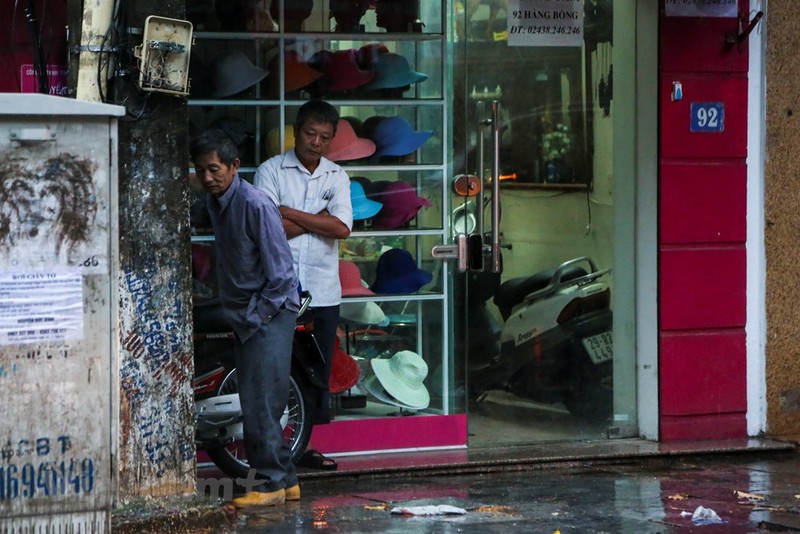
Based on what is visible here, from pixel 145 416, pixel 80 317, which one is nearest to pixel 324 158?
pixel 145 416

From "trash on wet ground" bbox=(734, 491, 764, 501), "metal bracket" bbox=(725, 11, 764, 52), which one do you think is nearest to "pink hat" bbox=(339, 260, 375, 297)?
"trash on wet ground" bbox=(734, 491, 764, 501)

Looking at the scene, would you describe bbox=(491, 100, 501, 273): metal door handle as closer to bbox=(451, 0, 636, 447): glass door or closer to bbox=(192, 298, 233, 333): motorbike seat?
bbox=(451, 0, 636, 447): glass door

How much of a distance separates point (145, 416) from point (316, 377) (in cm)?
134

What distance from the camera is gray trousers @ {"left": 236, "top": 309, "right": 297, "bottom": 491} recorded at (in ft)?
22.1

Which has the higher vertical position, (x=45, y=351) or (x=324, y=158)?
(x=324, y=158)

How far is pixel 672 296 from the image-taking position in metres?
8.44

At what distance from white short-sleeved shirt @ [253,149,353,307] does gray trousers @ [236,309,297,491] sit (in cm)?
77

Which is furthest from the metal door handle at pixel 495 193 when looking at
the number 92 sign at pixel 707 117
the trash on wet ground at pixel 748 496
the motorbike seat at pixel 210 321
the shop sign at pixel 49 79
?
the shop sign at pixel 49 79

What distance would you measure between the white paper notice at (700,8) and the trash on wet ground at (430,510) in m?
3.28

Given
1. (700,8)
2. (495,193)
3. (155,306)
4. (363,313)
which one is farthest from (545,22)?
(155,306)

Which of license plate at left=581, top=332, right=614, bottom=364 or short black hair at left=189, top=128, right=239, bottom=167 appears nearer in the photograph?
short black hair at left=189, top=128, right=239, bottom=167

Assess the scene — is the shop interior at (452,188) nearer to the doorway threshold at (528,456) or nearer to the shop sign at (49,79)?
the doorway threshold at (528,456)

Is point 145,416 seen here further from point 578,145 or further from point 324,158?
point 578,145

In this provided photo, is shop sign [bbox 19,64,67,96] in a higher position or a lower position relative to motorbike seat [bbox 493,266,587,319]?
higher
